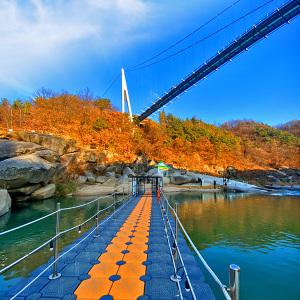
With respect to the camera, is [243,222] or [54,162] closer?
[243,222]

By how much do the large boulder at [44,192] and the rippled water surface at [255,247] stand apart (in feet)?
36.1

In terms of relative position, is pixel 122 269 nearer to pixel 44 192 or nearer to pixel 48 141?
pixel 44 192

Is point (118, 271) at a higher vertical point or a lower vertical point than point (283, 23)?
lower

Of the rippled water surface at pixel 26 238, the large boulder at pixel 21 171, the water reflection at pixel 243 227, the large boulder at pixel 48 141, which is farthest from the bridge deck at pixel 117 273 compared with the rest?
the large boulder at pixel 48 141

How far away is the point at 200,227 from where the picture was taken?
9023mm

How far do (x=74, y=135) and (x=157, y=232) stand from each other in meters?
26.1

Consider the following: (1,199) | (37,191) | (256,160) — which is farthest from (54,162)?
(256,160)

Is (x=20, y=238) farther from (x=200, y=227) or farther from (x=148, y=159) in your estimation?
(x=148, y=159)

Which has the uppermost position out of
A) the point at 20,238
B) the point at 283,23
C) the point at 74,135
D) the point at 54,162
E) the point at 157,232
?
the point at 283,23

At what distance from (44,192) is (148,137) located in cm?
2373

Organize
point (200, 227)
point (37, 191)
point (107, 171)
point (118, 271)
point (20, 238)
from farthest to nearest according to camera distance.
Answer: point (107, 171)
point (37, 191)
point (200, 227)
point (20, 238)
point (118, 271)

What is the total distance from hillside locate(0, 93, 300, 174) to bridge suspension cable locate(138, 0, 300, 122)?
9244 millimetres

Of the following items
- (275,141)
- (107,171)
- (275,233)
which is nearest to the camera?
(275,233)

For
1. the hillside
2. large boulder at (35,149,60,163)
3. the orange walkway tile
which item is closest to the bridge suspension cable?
the hillside
